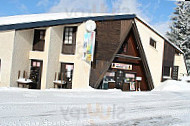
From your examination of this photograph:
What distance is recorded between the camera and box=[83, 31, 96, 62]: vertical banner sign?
1295 centimetres

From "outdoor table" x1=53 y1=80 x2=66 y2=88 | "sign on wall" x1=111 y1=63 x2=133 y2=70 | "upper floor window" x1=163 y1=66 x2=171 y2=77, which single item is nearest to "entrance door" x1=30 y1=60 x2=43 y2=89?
"outdoor table" x1=53 y1=80 x2=66 y2=88

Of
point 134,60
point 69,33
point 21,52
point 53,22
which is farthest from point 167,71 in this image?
point 21,52

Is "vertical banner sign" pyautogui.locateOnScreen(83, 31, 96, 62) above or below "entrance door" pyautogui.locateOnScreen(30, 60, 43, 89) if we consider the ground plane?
above

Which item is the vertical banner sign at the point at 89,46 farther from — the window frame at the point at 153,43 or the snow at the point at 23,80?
the window frame at the point at 153,43

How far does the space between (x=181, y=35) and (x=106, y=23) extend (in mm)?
16666

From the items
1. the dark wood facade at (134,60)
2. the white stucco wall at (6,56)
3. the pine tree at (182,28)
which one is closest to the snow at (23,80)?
the white stucco wall at (6,56)

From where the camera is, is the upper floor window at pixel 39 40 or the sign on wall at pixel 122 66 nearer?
the upper floor window at pixel 39 40

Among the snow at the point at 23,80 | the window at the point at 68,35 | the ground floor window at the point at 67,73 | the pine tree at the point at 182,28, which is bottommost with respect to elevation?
the snow at the point at 23,80

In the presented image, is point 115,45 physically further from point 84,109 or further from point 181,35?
point 181,35

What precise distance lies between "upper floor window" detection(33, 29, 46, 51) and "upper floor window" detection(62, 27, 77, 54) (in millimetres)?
1637

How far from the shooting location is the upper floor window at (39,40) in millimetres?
14375

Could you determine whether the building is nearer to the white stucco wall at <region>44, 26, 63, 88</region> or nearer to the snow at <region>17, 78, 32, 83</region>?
the white stucco wall at <region>44, 26, 63, 88</region>

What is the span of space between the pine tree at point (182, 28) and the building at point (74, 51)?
11586mm

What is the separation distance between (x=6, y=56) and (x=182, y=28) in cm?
2424
